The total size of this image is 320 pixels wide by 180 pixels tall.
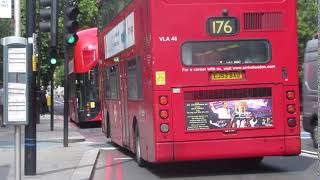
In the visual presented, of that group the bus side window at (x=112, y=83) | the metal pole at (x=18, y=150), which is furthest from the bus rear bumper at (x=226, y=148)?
the bus side window at (x=112, y=83)

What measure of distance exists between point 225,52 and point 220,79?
1.60ft

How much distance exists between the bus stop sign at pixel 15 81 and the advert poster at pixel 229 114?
3.24m

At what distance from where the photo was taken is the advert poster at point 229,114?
1184 cm

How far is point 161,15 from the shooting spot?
11844 millimetres

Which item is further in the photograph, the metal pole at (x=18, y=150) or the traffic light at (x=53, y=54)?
the traffic light at (x=53, y=54)

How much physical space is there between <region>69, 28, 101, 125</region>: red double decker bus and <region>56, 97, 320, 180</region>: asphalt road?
1485 centimetres

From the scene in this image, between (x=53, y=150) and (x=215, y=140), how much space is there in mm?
7304

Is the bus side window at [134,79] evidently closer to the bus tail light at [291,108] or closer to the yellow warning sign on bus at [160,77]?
the yellow warning sign on bus at [160,77]

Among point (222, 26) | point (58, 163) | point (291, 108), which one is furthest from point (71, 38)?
point (291, 108)

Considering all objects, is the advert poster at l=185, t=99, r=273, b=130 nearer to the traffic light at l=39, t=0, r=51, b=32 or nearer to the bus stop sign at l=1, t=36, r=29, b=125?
the bus stop sign at l=1, t=36, r=29, b=125

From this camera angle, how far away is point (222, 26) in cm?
1208

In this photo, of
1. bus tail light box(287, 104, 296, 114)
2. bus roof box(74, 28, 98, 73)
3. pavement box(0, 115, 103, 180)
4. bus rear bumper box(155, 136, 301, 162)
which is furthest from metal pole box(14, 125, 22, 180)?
bus roof box(74, 28, 98, 73)

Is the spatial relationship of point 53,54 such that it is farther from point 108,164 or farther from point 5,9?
point 5,9

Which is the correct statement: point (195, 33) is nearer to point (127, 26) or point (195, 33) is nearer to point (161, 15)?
point (161, 15)
